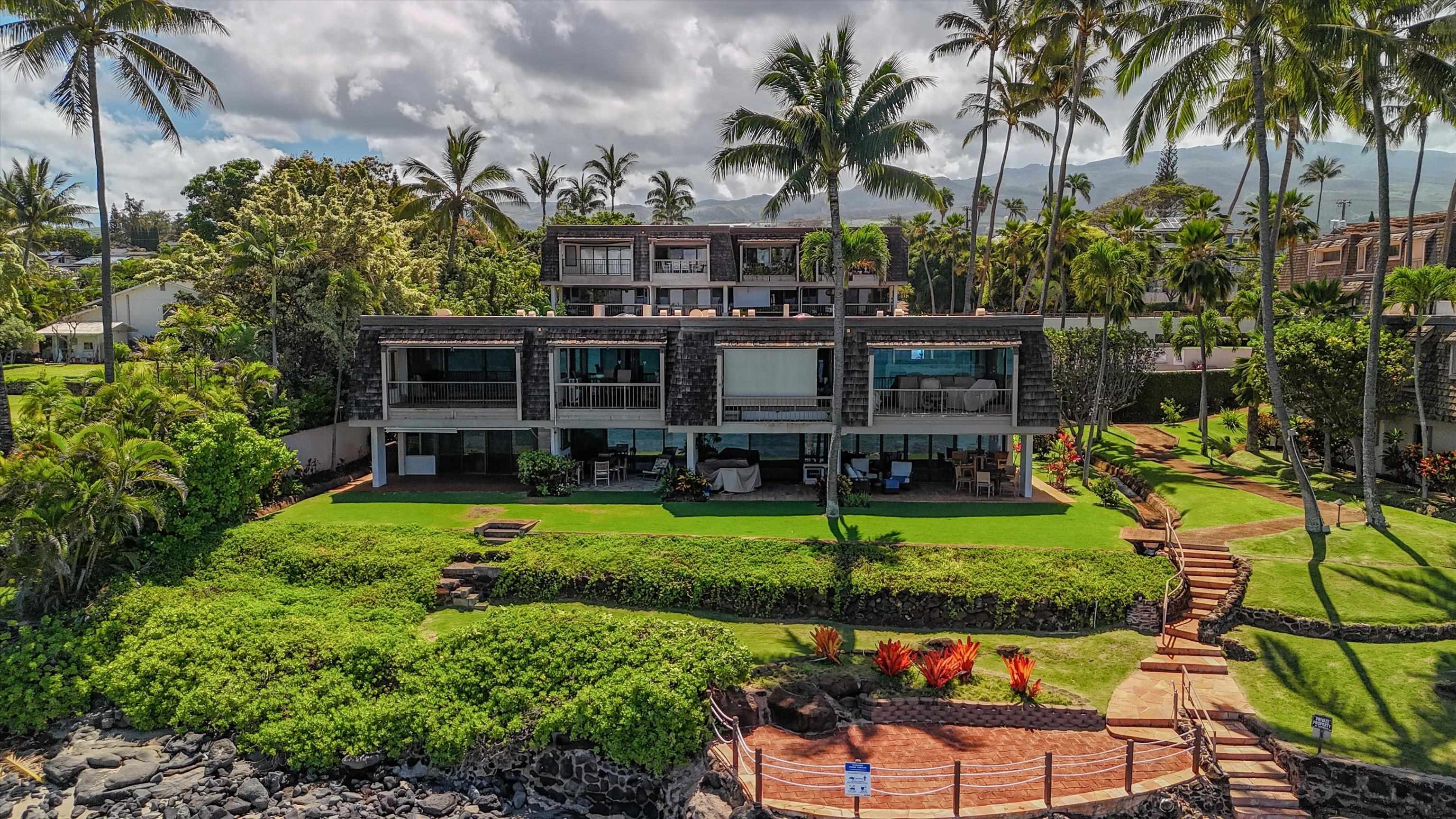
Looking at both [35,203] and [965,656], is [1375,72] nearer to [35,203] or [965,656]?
[965,656]

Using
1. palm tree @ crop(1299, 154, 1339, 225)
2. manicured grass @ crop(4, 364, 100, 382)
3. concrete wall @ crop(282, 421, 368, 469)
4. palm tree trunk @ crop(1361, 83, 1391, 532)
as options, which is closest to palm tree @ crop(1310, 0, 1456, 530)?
palm tree trunk @ crop(1361, 83, 1391, 532)

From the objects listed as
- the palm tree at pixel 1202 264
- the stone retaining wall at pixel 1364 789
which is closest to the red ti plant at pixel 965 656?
the stone retaining wall at pixel 1364 789

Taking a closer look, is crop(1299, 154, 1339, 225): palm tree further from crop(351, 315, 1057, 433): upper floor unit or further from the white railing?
the white railing

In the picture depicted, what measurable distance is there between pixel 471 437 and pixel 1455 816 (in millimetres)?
25088

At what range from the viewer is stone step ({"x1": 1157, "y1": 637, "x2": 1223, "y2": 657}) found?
1575 centimetres

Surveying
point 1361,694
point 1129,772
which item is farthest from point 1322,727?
point 1129,772

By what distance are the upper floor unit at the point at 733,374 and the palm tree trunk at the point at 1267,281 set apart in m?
5.41

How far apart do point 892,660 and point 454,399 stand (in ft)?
57.8

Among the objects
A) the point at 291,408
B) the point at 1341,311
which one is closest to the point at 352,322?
the point at 291,408

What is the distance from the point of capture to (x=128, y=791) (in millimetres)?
13750

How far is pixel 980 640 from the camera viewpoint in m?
16.7

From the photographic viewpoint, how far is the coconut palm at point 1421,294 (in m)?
23.7

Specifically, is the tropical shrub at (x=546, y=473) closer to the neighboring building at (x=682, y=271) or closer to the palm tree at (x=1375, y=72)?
the neighboring building at (x=682, y=271)

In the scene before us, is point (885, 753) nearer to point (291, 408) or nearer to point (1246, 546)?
point (1246, 546)
